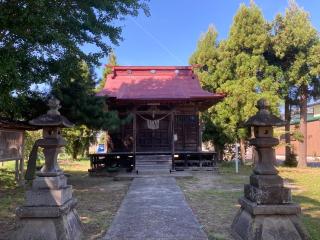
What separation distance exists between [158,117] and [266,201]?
1393cm

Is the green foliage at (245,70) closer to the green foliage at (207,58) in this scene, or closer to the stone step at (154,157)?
the green foliage at (207,58)

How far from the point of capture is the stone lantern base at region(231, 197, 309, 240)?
565 cm

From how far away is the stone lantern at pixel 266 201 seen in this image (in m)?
5.70

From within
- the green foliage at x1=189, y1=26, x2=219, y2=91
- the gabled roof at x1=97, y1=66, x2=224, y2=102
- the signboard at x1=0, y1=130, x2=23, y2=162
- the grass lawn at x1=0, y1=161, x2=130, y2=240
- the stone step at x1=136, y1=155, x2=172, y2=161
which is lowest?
the grass lawn at x1=0, y1=161, x2=130, y2=240

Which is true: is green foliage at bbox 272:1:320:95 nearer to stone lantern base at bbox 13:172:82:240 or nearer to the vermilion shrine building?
the vermilion shrine building

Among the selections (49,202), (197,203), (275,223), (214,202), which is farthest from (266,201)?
(214,202)

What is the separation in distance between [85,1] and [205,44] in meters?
19.0

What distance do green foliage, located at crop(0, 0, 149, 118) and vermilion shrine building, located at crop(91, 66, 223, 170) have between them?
27.0 feet

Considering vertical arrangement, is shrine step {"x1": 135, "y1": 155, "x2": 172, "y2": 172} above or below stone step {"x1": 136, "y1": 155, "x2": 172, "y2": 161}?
below

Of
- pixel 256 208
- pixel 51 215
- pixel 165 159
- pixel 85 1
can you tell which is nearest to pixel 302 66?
pixel 165 159

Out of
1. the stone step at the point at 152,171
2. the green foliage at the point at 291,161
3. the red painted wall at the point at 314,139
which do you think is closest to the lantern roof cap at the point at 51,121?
the stone step at the point at 152,171

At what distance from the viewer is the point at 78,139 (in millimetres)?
28438

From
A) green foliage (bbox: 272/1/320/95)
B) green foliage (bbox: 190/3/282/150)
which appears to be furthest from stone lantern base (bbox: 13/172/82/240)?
green foliage (bbox: 272/1/320/95)

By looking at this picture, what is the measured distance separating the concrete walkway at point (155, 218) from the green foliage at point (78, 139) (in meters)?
16.3
